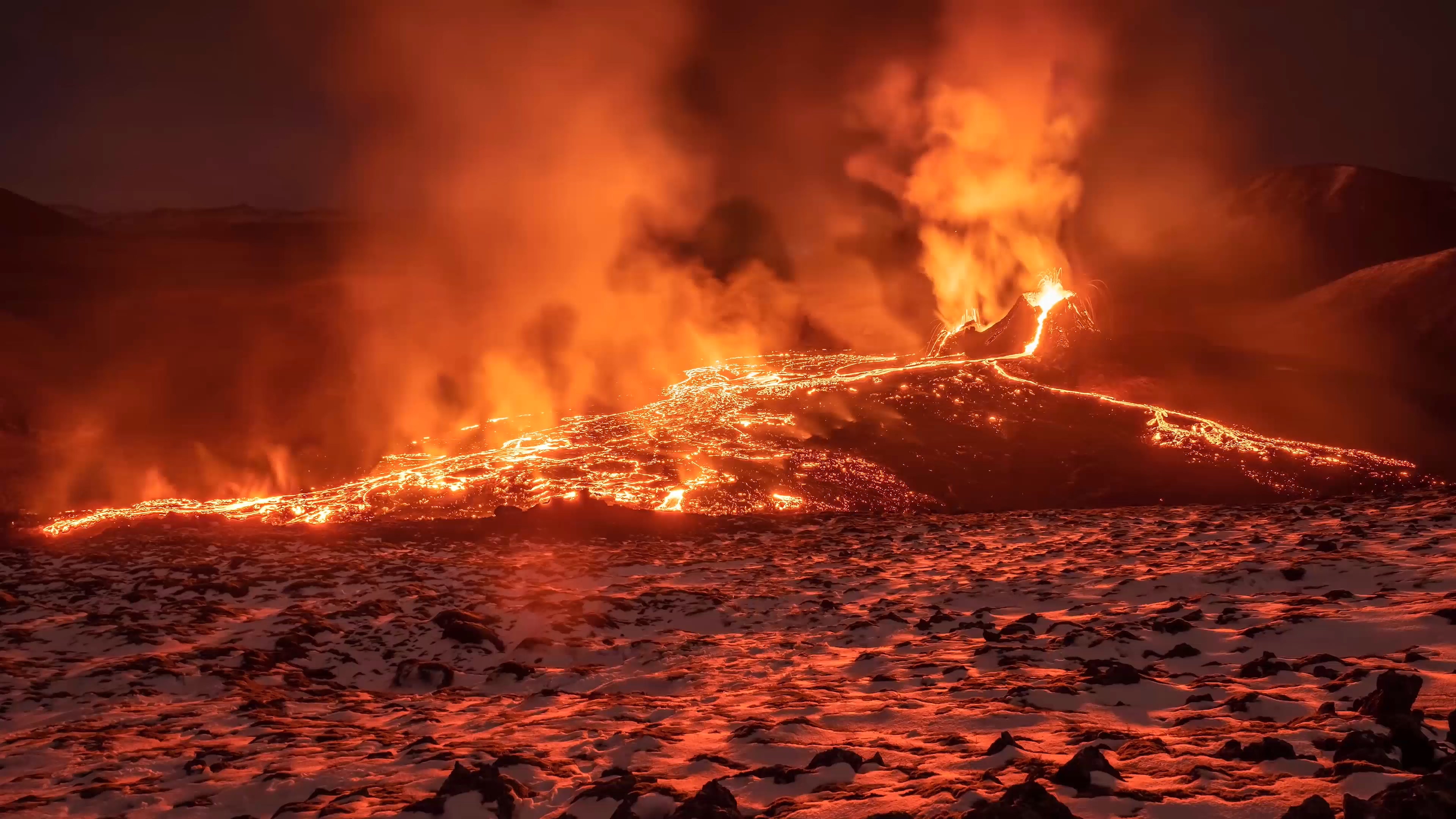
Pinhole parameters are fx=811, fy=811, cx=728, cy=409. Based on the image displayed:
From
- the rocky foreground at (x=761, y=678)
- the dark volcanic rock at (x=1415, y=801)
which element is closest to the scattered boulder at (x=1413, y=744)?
the rocky foreground at (x=761, y=678)

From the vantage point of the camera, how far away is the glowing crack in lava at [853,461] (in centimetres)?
2133

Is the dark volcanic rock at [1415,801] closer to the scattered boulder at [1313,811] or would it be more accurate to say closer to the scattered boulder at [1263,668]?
the scattered boulder at [1313,811]

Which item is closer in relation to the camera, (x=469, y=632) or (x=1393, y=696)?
(x=1393, y=696)

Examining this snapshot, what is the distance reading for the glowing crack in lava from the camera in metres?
21.3

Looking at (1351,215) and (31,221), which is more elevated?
(31,221)

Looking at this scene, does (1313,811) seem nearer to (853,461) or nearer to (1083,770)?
(1083,770)

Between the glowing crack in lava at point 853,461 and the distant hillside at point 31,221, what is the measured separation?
3933cm

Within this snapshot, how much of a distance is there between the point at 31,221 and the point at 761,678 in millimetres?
62396

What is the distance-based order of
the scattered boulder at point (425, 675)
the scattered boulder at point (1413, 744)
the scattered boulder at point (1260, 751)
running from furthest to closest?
the scattered boulder at point (425, 675), the scattered boulder at point (1260, 751), the scattered boulder at point (1413, 744)

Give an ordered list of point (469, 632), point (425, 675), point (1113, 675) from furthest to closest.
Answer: point (469, 632) < point (425, 675) < point (1113, 675)

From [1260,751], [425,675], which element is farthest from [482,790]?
[1260,751]

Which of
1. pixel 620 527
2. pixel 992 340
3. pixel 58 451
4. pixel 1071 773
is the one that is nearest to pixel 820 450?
pixel 620 527

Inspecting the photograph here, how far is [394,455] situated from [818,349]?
80.1 feet

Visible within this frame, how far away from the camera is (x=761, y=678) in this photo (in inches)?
338
